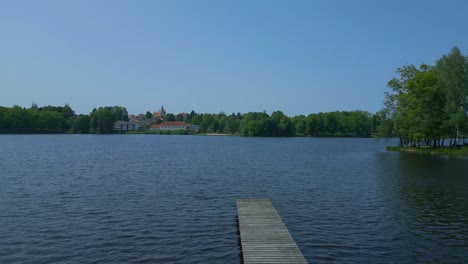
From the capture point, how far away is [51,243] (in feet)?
54.4

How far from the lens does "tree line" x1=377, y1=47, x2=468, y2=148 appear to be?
60.3 metres

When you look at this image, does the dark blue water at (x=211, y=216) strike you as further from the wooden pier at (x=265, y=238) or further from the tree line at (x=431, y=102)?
the tree line at (x=431, y=102)

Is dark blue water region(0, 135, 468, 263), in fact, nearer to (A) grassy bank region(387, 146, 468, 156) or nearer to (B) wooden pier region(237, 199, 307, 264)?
(B) wooden pier region(237, 199, 307, 264)

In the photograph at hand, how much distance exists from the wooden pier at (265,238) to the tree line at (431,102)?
5028cm

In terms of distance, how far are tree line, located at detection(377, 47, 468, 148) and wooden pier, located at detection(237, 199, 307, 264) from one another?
1980 inches

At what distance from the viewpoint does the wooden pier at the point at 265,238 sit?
1334 cm

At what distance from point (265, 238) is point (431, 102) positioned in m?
59.6

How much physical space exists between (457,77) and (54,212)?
5912cm

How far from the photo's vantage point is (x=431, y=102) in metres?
65.7

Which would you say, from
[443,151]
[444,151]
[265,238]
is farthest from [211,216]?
[443,151]

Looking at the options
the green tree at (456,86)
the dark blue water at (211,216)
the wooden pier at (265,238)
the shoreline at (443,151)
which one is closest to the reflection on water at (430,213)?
the dark blue water at (211,216)

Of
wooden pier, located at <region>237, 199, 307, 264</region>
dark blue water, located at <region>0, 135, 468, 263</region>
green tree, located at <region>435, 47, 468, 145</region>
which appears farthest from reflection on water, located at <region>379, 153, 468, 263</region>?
green tree, located at <region>435, 47, 468, 145</region>

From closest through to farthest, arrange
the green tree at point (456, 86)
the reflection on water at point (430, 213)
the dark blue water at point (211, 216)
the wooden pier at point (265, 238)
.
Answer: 1. the wooden pier at point (265, 238)
2. the dark blue water at point (211, 216)
3. the reflection on water at point (430, 213)
4. the green tree at point (456, 86)

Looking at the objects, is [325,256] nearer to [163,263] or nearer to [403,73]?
[163,263]
